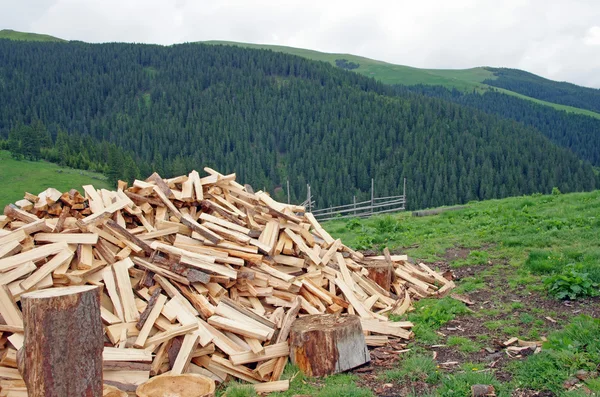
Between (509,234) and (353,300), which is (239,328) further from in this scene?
(509,234)

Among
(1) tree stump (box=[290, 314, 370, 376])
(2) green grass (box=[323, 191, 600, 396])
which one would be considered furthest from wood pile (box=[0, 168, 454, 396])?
(2) green grass (box=[323, 191, 600, 396])

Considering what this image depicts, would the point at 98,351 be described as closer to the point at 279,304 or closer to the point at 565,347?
the point at 279,304

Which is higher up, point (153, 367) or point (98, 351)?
point (98, 351)

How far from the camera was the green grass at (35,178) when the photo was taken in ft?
176

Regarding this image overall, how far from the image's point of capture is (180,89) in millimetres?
127188

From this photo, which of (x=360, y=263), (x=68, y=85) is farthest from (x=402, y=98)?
(x=360, y=263)

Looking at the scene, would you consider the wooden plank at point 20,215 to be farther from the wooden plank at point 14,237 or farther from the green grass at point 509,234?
the green grass at point 509,234

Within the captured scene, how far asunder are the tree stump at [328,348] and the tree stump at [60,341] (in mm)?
2933

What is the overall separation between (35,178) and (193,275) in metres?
58.1

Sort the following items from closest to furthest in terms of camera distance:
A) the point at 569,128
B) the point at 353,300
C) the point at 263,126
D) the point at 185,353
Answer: the point at 185,353 → the point at 353,300 → the point at 263,126 → the point at 569,128

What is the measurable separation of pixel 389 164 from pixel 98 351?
9751 centimetres

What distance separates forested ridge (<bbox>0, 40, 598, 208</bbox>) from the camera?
298 ft

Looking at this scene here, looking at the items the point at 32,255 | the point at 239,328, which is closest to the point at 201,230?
the point at 239,328

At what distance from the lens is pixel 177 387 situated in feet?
16.7
